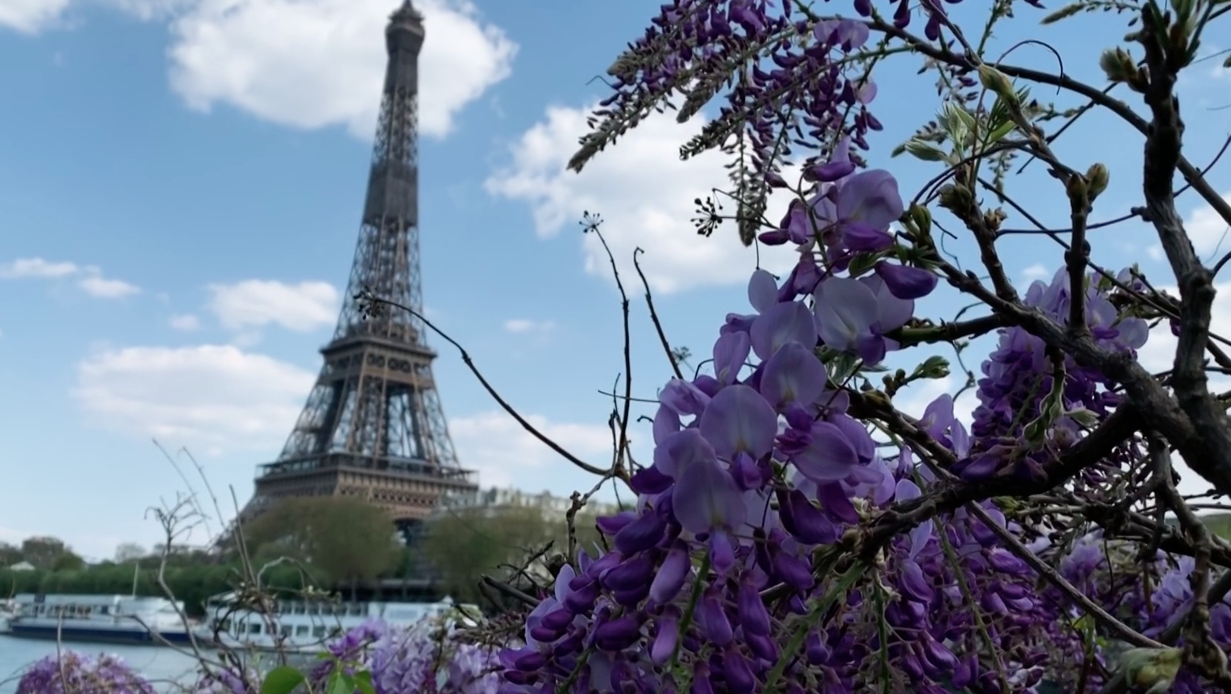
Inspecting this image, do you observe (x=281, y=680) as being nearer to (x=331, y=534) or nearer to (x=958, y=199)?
(x=958, y=199)

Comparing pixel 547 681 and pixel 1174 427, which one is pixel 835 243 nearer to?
pixel 1174 427

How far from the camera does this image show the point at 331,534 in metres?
30.3

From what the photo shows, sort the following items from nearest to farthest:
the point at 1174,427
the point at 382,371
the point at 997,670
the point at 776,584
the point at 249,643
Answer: the point at 1174,427
the point at 776,584
the point at 997,670
the point at 249,643
the point at 382,371

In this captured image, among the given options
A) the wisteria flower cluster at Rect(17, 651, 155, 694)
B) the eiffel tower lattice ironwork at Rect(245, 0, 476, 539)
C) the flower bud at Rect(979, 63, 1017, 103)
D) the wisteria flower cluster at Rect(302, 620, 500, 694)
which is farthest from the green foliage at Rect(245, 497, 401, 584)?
the flower bud at Rect(979, 63, 1017, 103)

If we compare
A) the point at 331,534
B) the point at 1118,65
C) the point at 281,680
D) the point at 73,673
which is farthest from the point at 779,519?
the point at 331,534

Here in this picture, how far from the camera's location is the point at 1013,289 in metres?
0.57

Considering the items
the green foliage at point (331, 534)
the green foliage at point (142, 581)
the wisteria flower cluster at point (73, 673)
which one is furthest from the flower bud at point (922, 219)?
the green foliage at point (331, 534)

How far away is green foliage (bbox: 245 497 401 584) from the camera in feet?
99.2

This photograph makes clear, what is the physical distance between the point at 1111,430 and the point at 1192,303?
2.9 inches

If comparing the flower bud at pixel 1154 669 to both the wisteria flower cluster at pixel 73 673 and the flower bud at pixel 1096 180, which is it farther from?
the wisteria flower cluster at pixel 73 673

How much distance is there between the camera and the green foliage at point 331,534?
30234mm

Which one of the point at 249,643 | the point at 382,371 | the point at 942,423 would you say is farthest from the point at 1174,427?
the point at 382,371

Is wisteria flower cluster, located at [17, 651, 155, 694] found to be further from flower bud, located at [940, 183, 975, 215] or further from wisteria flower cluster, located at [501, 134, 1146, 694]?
flower bud, located at [940, 183, 975, 215]

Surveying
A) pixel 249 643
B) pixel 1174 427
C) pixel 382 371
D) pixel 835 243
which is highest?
pixel 382 371
